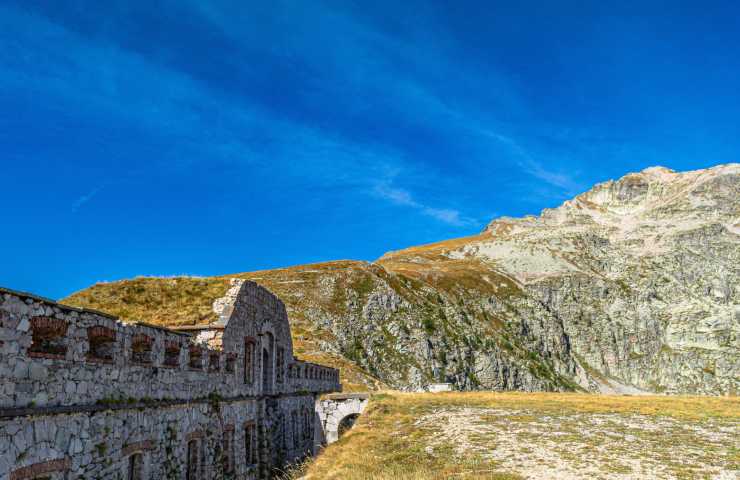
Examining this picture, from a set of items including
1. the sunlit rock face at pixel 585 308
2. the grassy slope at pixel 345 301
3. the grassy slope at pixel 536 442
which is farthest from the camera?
the sunlit rock face at pixel 585 308

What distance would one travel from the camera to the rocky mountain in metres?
86.1

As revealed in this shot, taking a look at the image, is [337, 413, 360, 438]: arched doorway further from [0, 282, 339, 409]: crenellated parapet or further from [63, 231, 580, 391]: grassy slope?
[63, 231, 580, 391]: grassy slope

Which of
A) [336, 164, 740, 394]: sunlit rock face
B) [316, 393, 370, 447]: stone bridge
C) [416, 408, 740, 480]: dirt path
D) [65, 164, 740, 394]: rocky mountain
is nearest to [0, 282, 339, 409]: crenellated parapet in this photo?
[416, 408, 740, 480]: dirt path

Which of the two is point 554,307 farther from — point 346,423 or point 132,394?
point 132,394

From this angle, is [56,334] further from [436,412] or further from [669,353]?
[669,353]

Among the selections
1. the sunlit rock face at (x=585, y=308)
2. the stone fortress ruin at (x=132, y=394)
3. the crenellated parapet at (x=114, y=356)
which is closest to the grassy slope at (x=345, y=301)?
the sunlit rock face at (x=585, y=308)

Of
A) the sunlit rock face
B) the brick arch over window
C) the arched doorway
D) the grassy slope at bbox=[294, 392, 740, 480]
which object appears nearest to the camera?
the brick arch over window

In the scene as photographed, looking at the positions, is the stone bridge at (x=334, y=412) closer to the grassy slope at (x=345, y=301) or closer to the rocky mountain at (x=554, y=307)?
the grassy slope at (x=345, y=301)

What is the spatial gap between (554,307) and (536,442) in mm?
130567

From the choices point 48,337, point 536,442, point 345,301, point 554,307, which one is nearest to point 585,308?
point 554,307

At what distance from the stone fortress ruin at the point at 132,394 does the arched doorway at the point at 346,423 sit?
967 cm

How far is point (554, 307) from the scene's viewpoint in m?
142

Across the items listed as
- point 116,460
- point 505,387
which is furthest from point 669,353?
point 116,460

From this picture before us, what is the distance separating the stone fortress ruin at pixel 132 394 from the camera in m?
9.73
